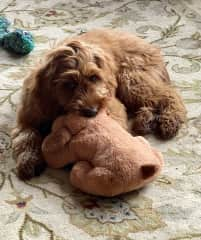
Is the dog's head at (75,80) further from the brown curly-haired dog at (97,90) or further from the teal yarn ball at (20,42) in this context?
the teal yarn ball at (20,42)

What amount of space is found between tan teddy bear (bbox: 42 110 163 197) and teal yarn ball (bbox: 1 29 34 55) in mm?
900

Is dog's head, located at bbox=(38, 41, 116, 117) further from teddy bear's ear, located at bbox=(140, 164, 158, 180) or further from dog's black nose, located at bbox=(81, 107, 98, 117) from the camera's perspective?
teddy bear's ear, located at bbox=(140, 164, 158, 180)

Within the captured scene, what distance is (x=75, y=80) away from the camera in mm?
1918

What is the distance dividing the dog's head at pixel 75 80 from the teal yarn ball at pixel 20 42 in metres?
0.81

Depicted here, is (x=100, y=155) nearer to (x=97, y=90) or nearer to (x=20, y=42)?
(x=97, y=90)

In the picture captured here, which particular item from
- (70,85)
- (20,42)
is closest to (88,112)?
(70,85)

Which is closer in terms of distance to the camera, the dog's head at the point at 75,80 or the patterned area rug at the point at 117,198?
the patterned area rug at the point at 117,198

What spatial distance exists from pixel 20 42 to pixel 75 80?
3.10ft

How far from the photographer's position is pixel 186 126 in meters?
2.27

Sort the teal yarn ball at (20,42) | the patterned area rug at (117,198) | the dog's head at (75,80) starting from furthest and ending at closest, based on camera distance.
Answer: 1. the teal yarn ball at (20,42)
2. the dog's head at (75,80)
3. the patterned area rug at (117,198)

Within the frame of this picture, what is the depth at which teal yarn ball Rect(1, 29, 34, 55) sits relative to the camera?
2.75 meters

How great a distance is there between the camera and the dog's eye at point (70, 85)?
6.31ft

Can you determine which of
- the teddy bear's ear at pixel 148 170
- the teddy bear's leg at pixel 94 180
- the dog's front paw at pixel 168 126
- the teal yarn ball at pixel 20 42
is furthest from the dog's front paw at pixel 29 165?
the teal yarn ball at pixel 20 42

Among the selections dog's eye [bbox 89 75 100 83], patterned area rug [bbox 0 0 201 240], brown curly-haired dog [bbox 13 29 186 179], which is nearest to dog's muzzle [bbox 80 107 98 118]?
brown curly-haired dog [bbox 13 29 186 179]
